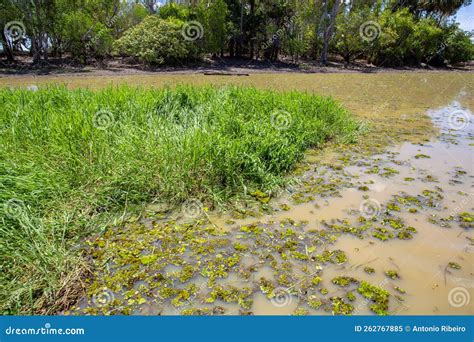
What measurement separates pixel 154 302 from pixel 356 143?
5.29 metres

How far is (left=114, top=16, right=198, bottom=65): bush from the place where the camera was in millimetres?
21438

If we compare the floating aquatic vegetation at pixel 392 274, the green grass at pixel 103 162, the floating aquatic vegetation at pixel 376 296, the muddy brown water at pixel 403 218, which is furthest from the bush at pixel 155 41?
the floating aquatic vegetation at pixel 376 296

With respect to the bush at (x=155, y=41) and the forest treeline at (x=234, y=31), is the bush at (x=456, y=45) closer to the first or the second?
the forest treeline at (x=234, y=31)

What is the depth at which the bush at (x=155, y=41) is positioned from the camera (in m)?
21.4

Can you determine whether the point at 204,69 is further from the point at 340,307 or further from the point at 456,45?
the point at 456,45

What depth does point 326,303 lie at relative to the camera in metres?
2.65

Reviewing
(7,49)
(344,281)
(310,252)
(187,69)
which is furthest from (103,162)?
(7,49)

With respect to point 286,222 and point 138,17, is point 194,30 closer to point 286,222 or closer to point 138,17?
point 138,17

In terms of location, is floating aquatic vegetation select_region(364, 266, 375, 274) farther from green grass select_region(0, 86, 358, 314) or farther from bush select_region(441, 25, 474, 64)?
bush select_region(441, 25, 474, 64)

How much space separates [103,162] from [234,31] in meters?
23.4

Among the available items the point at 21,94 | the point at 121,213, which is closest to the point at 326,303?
the point at 121,213

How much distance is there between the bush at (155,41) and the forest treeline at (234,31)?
0.21ft

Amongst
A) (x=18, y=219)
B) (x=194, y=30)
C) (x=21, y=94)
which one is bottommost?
(x=18, y=219)

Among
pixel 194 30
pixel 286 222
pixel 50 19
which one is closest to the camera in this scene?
pixel 286 222
